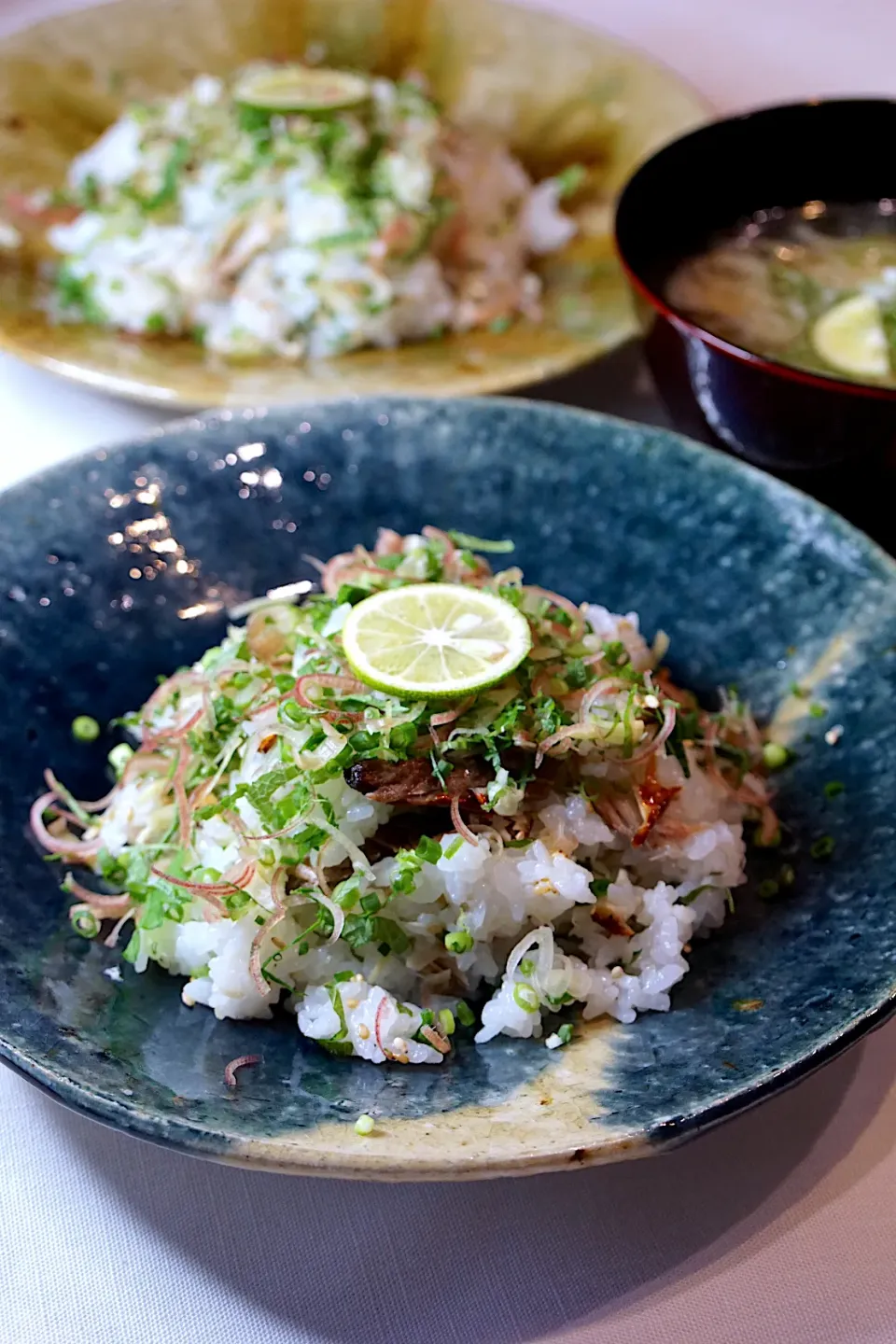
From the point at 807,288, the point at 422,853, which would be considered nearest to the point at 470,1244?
the point at 422,853

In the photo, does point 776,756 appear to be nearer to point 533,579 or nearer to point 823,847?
point 823,847

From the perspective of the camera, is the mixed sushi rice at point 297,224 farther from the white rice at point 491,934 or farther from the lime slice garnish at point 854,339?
the white rice at point 491,934

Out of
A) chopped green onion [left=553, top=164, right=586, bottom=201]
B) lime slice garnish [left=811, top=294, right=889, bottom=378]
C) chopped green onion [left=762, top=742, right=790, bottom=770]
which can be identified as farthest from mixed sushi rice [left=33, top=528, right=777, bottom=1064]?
chopped green onion [left=553, top=164, right=586, bottom=201]

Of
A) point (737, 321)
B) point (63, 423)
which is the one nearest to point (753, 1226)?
point (737, 321)

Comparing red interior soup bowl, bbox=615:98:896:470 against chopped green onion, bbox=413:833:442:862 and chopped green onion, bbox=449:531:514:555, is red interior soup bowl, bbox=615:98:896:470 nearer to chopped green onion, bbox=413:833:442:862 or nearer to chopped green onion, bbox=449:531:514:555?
chopped green onion, bbox=449:531:514:555

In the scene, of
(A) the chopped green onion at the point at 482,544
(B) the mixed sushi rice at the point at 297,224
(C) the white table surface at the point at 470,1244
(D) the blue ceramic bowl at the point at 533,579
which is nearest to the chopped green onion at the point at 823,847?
(D) the blue ceramic bowl at the point at 533,579

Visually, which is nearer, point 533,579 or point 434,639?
point 434,639
